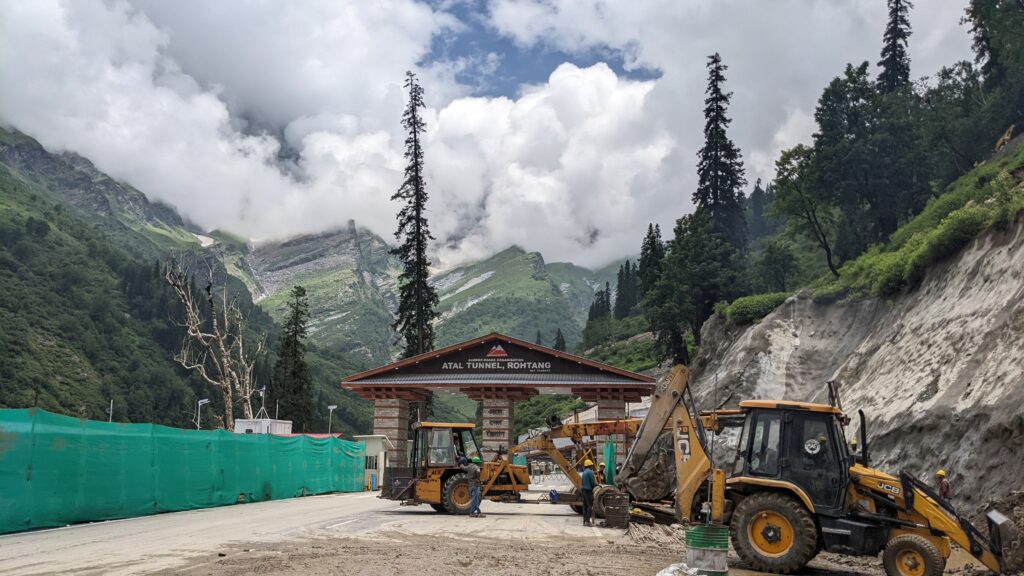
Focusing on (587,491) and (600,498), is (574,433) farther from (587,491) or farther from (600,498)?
(600,498)

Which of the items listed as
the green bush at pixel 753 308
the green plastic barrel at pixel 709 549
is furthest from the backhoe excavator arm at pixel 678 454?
the green bush at pixel 753 308

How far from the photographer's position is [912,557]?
1090 cm

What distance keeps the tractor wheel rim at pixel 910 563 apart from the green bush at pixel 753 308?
34834 mm

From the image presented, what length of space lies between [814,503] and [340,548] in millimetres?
7743

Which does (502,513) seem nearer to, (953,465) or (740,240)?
(953,465)

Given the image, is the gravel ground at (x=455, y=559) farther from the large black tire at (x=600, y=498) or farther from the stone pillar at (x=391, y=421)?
the stone pillar at (x=391, y=421)

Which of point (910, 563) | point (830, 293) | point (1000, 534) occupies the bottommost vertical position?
point (910, 563)

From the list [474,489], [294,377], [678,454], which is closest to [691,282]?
[294,377]

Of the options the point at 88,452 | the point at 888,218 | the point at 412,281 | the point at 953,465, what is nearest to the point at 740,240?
the point at 888,218

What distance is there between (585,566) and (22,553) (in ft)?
28.9

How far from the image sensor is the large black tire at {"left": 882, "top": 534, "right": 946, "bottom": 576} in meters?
10.6

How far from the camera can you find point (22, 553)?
41.1 feet

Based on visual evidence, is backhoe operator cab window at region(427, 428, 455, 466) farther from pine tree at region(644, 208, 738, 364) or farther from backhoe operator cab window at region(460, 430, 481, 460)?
pine tree at region(644, 208, 738, 364)

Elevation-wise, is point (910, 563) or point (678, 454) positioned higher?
point (678, 454)
